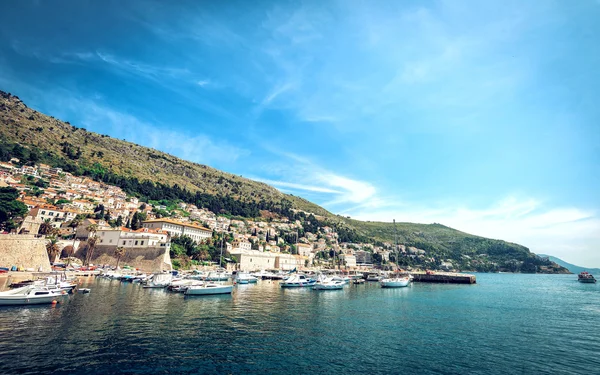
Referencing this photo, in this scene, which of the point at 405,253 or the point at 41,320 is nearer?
the point at 41,320

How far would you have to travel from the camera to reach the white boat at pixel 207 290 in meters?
39.5

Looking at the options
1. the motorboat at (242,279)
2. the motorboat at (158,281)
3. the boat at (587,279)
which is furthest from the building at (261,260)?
the boat at (587,279)

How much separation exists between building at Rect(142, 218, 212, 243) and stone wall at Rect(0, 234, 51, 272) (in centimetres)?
3787

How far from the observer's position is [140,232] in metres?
71.6

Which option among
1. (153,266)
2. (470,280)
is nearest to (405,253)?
(470,280)

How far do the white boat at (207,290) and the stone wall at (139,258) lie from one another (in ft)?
92.6

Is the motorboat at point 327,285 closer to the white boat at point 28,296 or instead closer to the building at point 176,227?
the white boat at point 28,296

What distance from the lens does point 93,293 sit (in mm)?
35406

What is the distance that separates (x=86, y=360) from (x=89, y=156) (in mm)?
166699

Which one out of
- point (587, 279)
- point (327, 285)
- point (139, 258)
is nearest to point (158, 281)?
point (139, 258)

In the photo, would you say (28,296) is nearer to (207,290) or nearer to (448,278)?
(207,290)

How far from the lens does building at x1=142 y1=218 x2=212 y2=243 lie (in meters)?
85.8

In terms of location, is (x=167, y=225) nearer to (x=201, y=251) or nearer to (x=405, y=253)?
(x=201, y=251)

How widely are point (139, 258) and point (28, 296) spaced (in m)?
39.9
